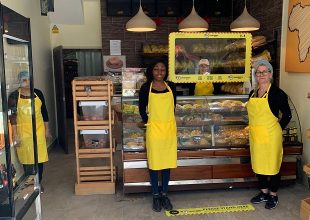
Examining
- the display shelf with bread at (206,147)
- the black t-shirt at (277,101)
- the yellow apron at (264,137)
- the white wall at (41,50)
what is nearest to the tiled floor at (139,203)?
the display shelf with bread at (206,147)

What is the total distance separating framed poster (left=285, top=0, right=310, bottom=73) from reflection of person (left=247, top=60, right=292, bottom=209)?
3.20ft

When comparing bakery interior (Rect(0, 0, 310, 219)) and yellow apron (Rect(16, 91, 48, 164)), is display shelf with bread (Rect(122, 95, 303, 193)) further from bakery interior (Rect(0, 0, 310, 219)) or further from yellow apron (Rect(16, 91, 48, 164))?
yellow apron (Rect(16, 91, 48, 164))

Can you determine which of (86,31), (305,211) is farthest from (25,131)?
(86,31)

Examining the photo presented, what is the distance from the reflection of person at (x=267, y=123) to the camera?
337 centimetres

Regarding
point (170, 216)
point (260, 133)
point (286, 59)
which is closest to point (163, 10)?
point (286, 59)

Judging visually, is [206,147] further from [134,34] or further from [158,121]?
[134,34]

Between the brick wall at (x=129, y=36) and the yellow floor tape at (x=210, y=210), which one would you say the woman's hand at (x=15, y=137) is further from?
the brick wall at (x=129, y=36)

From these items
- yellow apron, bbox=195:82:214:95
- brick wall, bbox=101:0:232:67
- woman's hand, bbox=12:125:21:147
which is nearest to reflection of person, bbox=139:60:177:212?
woman's hand, bbox=12:125:21:147

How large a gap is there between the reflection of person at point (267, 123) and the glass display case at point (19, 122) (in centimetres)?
229

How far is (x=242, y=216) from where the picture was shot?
3.36 meters

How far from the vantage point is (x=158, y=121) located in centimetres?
345

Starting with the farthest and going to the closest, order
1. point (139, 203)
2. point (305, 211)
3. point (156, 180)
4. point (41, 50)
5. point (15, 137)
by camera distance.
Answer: point (41, 50) < point (139, 203) < point (156, 180) < point (305, 211) < point (15, 137)

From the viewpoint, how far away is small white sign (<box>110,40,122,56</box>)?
7.78 metres

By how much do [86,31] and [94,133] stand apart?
4.81 metres
